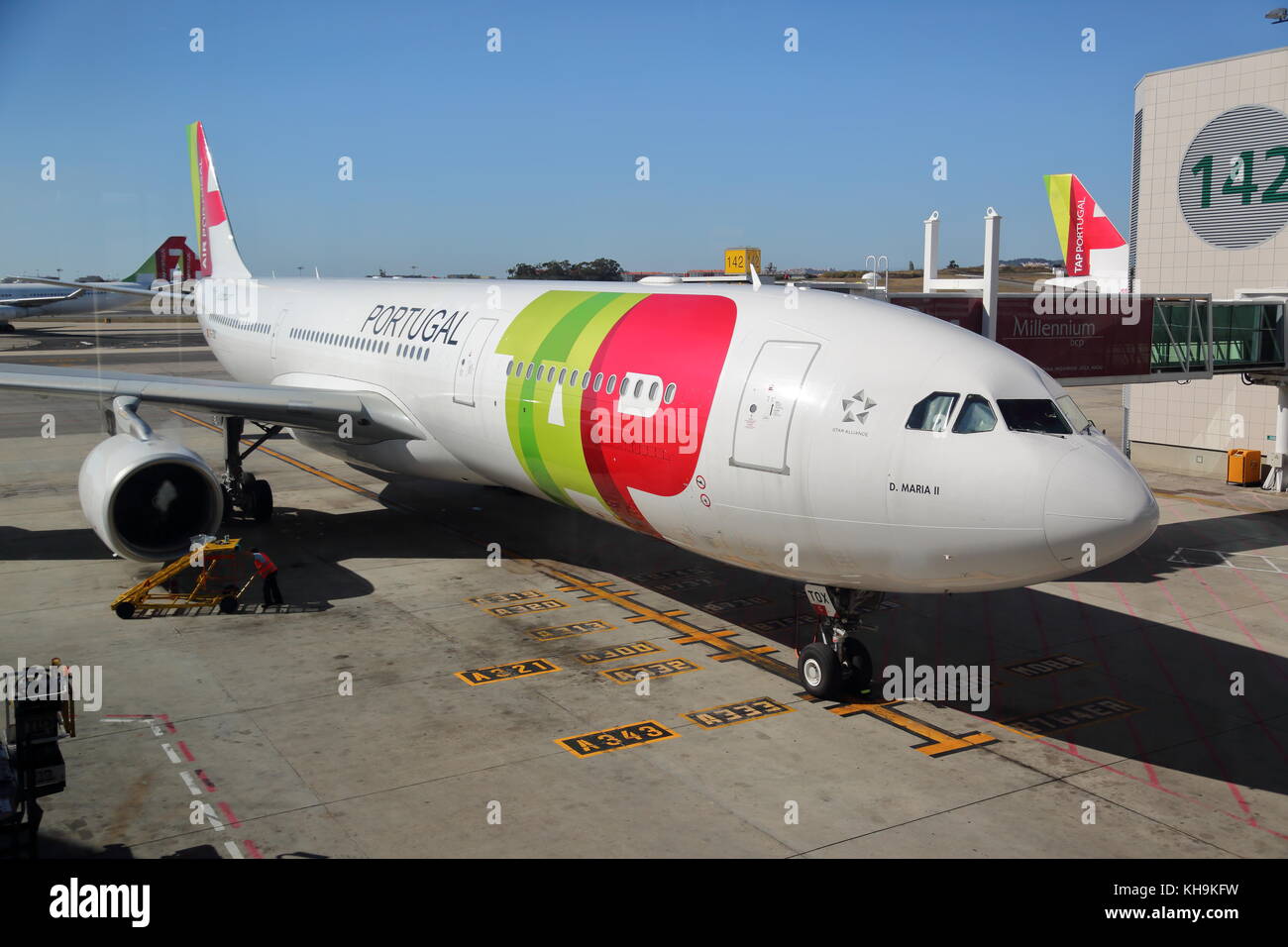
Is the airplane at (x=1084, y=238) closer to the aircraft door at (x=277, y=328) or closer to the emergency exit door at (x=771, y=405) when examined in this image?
the aircraft door at (x=277, y=328)

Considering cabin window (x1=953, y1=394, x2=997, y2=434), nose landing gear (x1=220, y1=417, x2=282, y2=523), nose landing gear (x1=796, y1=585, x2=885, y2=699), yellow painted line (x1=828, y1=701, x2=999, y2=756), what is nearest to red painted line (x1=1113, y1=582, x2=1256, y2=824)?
yellow painted line (x1=828, y1=701, x2=999, y2=756)

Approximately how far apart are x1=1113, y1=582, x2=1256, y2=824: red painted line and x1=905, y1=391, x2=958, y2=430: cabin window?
14.9 ft

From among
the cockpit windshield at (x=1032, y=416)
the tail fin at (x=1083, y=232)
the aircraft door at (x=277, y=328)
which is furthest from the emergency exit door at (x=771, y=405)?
the tail fin at (x=1083, y=232)

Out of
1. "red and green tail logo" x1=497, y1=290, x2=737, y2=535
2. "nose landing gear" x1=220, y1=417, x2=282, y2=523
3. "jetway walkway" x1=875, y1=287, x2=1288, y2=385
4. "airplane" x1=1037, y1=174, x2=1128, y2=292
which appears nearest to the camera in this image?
"red and green tail logo" x1=497, y1=290, x2=737, y2=535

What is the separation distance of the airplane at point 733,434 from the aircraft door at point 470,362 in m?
0.05

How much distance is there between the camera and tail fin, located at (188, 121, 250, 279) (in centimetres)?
3139

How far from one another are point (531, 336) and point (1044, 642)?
874 centimetres

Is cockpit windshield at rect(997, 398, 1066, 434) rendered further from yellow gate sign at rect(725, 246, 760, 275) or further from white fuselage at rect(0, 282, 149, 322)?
white fuselage at rect(0, 282, 149, 322)

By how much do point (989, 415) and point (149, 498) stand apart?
13.1 meters

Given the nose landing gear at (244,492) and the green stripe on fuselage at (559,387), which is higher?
the green stripe on fuselage at (559,387)

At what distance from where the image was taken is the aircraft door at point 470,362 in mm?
17414

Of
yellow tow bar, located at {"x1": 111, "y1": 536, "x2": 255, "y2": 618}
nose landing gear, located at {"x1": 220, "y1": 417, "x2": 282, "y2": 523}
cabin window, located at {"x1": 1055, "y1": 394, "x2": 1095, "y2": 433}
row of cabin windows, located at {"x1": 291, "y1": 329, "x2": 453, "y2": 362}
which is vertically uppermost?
row of cabin windows, located at {"x1": 291, "y1": 329, "x2": 453, "y2": 362}

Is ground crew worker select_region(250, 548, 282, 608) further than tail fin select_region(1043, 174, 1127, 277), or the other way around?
tail fin select_region(1043, 174, 1127, 277)
